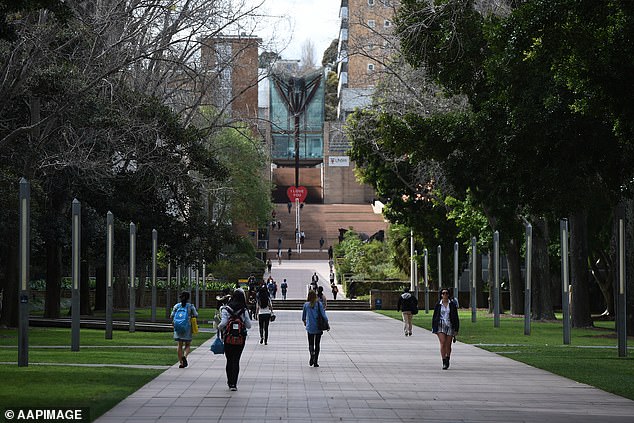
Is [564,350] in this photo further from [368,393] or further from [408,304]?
[368,393]

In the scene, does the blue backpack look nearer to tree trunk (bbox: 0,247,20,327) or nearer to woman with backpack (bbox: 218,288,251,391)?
woman with backpack (bbox: 218,288,251,391)

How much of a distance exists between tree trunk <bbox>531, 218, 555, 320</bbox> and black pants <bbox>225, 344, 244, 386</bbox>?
102 feet

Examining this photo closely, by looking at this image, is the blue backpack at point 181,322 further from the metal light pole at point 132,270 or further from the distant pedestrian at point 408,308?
the distant pedestrian at point 408,308

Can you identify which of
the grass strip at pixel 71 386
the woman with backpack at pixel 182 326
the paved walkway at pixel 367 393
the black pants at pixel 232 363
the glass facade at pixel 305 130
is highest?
the glass facade at pixel 305 130

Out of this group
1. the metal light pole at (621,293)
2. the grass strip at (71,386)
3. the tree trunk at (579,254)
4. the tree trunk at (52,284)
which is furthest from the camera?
the tree trunk at (52,284)

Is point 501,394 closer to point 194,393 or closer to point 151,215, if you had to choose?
point 194,393

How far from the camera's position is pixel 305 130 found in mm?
139500

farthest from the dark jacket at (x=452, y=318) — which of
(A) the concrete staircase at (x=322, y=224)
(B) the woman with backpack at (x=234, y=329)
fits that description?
(A) the concrete staircase at (x=322, y=224)

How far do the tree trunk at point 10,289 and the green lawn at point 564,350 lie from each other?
13870 millimetres

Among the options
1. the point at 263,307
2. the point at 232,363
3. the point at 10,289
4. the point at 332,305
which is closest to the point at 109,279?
the point at 263,307

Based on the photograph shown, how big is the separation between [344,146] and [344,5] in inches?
860

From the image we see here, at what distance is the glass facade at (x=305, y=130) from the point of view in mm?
138875

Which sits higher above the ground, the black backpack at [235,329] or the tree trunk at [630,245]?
the tree trunk at [630,245]

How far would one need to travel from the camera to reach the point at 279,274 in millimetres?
95250
